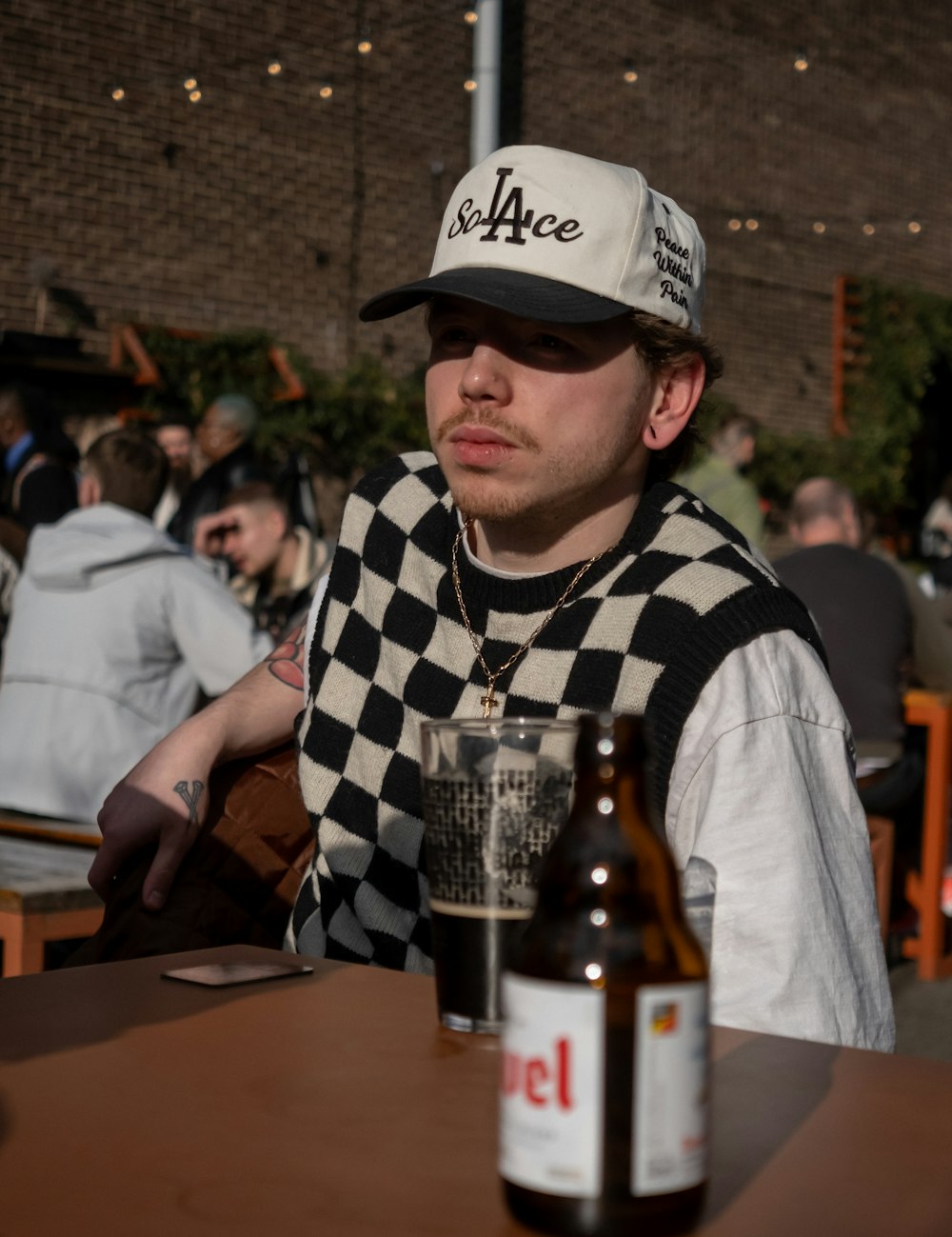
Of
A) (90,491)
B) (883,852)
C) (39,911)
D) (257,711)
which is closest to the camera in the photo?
(257,711)

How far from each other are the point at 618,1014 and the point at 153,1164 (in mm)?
285

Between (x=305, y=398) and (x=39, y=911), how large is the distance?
8.71m

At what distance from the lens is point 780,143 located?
14828 mm

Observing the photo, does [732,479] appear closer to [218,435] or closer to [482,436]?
[218,435]

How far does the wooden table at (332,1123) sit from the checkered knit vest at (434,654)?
574 millimetres

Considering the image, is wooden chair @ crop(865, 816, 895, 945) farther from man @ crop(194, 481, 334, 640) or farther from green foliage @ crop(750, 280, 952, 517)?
green foliage @ crop(750, 280, 952, 517)

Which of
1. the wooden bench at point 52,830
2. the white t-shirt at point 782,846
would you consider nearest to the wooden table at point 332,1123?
the white t-shirt at point 782,846

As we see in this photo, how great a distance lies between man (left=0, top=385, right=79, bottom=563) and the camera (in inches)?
261

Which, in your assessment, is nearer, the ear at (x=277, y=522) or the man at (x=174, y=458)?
the ear at (x=277, y=522)

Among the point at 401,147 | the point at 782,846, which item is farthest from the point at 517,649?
the point at 401,147

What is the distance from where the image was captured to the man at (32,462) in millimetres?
6641

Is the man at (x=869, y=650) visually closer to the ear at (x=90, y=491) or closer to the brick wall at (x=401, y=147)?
the ear at (x=90, y=491)

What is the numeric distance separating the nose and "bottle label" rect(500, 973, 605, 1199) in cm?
109

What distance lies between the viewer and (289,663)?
7.49ft
